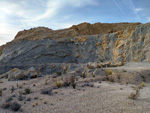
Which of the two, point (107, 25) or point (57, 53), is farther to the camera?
point (107, 25)

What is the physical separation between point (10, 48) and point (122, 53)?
73.3ft

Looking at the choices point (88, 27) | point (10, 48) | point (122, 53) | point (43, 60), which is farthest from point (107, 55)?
point (10, 48)

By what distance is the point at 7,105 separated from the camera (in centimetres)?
559

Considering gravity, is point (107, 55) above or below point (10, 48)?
below

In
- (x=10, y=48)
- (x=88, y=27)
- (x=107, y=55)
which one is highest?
(x=88, y=27)

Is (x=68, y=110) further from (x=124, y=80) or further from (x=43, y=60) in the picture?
(x=43, y=60)

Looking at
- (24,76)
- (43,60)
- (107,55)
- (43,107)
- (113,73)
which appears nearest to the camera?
Answer: (43,107)

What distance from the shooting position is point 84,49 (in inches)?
981

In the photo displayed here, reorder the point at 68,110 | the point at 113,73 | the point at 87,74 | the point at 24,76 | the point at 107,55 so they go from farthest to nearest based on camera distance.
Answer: the point at 107,55 → the point at 24,76 → the point at 87,74 → the point at 113,73 → the point at 68,110

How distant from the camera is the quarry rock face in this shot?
59.5ft

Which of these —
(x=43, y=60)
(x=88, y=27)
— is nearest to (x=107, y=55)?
(x=43, y=60)

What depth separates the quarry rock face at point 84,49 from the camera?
18141 millimetres

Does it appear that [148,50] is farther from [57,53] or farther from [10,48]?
[10,48]

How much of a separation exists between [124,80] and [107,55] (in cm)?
1114
